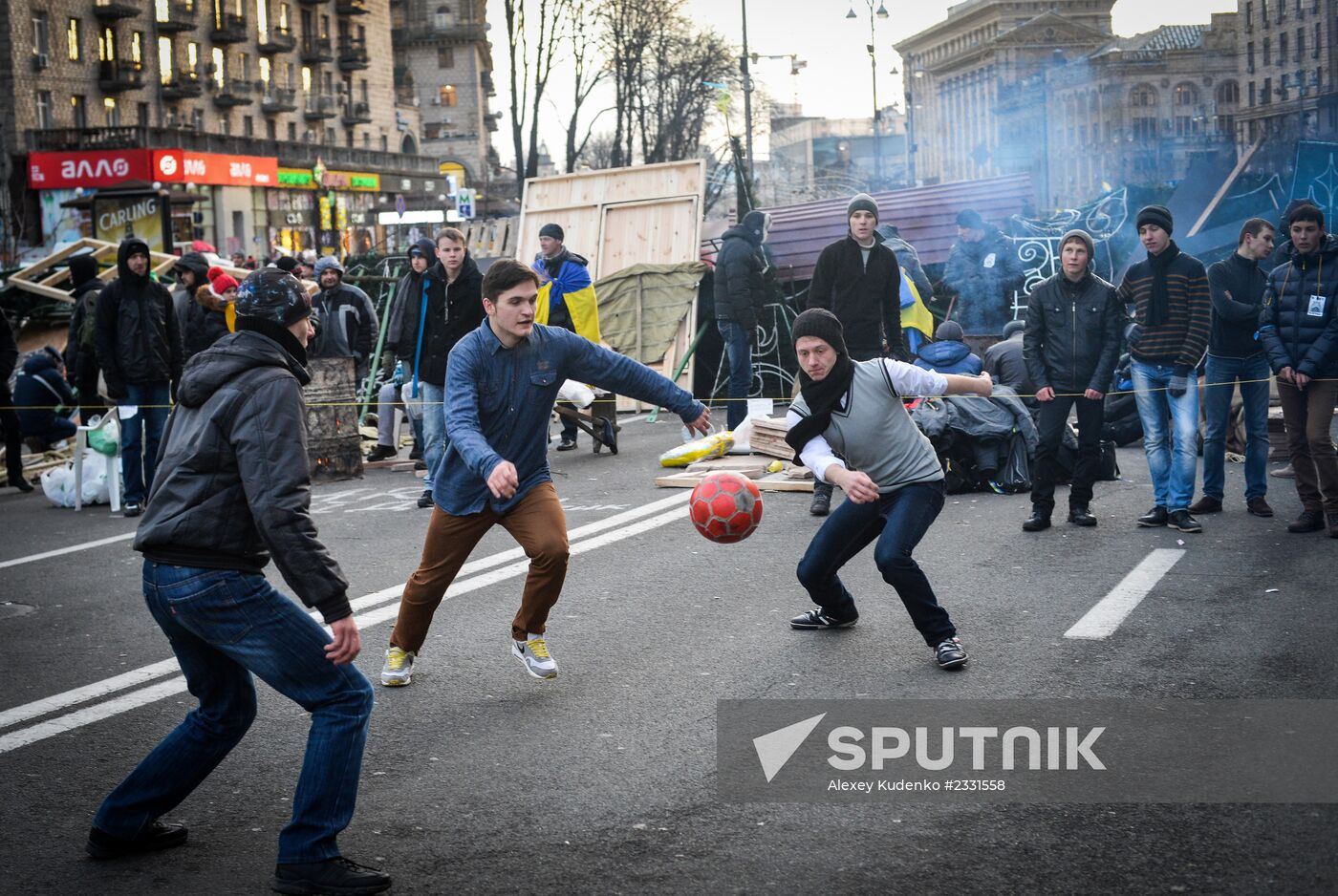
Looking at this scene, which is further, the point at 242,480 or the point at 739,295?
the point at 739,295

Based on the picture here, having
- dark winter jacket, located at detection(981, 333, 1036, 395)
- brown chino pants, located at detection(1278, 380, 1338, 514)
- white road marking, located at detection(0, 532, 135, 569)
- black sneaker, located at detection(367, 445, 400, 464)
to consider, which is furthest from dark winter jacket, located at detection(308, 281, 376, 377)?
brown chino pants, located at detection(1278, 380, 1338, 514)

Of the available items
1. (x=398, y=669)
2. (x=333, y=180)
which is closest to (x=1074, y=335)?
(x=398, y=669)

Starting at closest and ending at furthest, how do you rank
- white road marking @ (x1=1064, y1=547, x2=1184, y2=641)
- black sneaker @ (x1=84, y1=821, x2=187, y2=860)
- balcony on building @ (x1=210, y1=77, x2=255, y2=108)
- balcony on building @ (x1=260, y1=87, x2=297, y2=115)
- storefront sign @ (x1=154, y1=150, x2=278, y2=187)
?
black sneaker @ (x1=84, y1=821, x2=187, y2=860) → white road marking @ (x1=1064, y1=547, x2=1184, y2=641) → storefront sign @ (x1=154, y1=150, x2=278, y2=187) → balcony on building @ (x1=210, y1=77, x2=255, y2=108) → balcony on building @ (x1=260, y1=87, x2=297, y2=115)

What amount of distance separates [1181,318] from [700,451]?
4.57 m

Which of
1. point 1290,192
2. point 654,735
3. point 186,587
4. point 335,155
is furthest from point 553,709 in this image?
point 335,155

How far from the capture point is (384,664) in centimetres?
682

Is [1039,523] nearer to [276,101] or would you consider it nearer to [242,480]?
[242,480]

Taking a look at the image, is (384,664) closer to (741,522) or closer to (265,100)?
(741,522)

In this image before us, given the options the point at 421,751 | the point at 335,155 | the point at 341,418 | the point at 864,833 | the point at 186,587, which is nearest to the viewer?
the point at 186,587

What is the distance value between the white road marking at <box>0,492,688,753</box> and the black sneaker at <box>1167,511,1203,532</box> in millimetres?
3510

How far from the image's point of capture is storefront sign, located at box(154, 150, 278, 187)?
181 feet

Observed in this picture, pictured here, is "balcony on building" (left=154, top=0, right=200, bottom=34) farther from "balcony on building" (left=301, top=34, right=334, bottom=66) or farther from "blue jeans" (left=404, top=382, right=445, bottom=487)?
"blue jeans" (left=404, top=382, right=445, bottom=487)

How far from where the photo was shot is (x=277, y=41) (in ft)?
243

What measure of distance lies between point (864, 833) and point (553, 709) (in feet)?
6.09
